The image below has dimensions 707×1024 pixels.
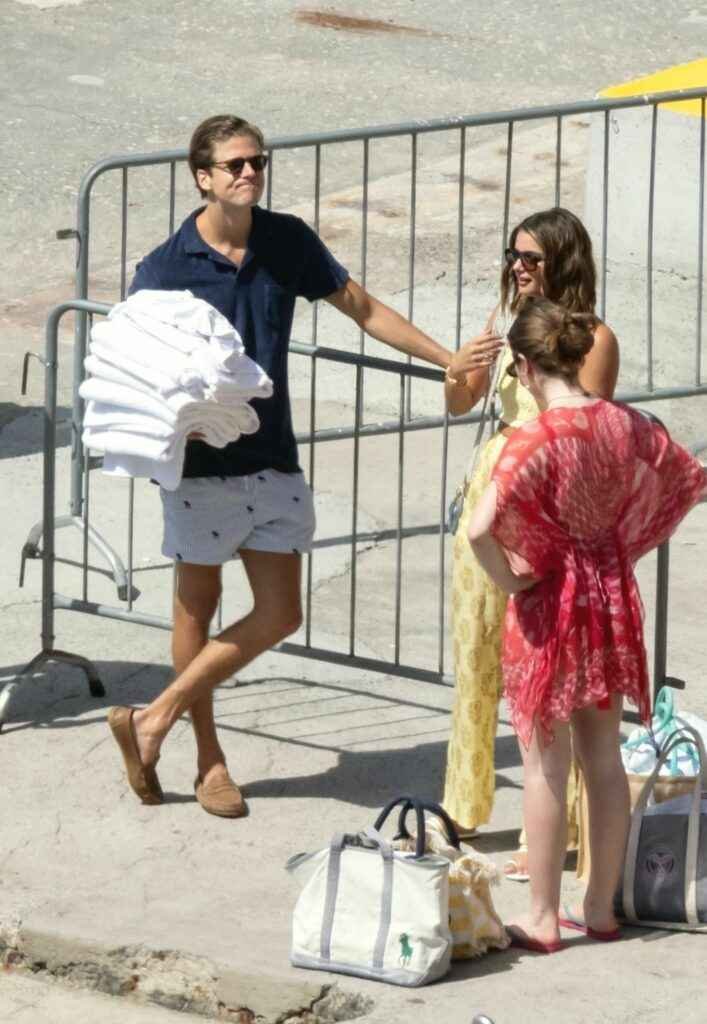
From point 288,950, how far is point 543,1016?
→ 2.39 feet

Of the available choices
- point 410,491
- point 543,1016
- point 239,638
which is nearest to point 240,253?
point 239,638

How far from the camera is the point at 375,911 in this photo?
5.02m

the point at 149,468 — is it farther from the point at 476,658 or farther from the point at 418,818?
the point at 418,818

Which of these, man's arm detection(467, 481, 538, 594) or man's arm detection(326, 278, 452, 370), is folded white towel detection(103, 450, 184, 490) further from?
man's arm detection(467, 481, 538, 594)

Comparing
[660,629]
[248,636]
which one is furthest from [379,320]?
[660,629]

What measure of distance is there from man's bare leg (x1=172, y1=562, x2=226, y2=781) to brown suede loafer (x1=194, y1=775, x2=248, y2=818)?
1.0 inches

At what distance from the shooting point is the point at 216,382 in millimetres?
5641

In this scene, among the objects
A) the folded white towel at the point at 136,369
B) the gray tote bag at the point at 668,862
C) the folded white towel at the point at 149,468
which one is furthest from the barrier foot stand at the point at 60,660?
the gray tote bag at the point at 668,862

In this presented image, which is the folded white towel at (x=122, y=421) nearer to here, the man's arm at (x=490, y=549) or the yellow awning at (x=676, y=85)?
the man's arm at (x=490, y=549)

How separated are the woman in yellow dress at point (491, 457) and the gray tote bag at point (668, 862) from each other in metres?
0.47

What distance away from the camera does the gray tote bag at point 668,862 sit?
529 centimetres

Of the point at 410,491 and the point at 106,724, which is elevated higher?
the point at 410,491

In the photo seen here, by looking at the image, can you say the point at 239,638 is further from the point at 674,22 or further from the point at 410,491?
the point at 674,22

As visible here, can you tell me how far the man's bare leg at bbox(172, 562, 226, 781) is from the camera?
6082 mm
